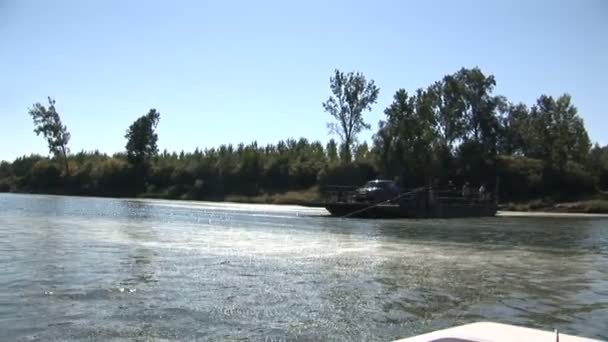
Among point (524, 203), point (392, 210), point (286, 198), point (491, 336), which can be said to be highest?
point (286, 198)

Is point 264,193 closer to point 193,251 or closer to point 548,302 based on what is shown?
point 193,251

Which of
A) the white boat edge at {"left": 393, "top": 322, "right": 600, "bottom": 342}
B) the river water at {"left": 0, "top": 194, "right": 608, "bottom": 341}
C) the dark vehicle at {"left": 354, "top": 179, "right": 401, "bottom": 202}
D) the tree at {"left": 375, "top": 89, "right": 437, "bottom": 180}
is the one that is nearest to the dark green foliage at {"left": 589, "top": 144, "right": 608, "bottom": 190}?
the tree at {"left": 375, "top": 89, "right": 437, "bottom": 180}

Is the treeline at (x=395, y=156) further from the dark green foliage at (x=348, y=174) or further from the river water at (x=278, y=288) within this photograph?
the river water at (x=278, y=288)

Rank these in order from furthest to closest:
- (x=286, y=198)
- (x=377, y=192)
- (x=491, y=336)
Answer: (x=286, y=198), (x=377, y=192), (x=491, y=336)

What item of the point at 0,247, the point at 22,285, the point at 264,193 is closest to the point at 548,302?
the point at 22,285

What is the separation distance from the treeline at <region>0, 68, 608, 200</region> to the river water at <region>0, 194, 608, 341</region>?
45.5 m

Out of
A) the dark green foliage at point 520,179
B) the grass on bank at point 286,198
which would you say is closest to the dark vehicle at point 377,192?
the dark green foliage at point 520,179

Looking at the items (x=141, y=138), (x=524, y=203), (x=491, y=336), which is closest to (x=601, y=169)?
(x=524, y=203)

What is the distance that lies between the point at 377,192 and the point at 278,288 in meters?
32.3

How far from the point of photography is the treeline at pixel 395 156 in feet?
238

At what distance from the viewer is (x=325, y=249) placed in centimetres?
2109

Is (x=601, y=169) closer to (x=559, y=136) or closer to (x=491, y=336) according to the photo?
(x=559, y=136)

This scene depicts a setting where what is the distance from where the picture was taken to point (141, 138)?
102438 mm

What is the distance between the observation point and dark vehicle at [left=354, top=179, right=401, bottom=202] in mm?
44188
